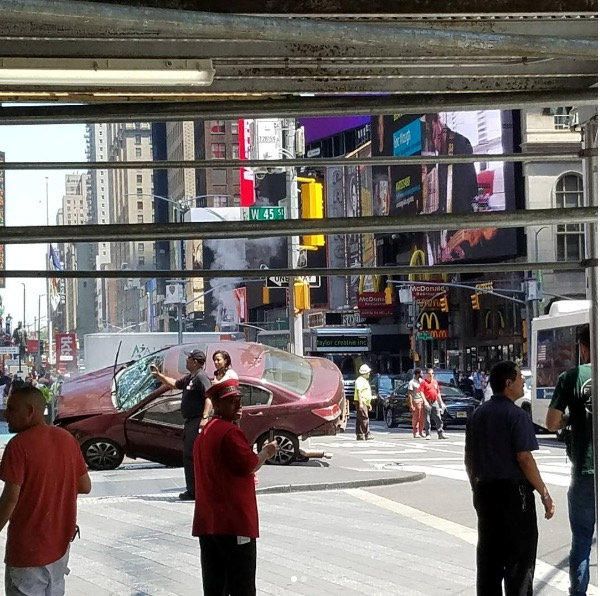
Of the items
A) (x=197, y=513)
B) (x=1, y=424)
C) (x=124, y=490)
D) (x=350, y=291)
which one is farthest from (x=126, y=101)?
(x=350, y=291)

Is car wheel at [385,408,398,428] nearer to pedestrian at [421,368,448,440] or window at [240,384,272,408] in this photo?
pedestrian at [421,368,448,440]

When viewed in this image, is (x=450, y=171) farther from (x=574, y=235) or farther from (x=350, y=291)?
(x=350, y=291)

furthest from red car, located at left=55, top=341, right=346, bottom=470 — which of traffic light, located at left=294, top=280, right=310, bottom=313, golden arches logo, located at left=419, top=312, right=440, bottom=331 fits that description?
golden arches logo, located at left=419, top=312, right=440, bottom=331

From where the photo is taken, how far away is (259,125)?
231 ft

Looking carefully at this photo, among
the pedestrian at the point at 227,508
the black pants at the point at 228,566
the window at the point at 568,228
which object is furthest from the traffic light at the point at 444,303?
the black pants at the point at 228,566

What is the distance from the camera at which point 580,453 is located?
793 centimetres

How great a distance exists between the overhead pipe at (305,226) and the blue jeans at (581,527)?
306cm

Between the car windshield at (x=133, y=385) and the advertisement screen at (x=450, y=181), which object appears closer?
the car windshield at (x=133, y=385)

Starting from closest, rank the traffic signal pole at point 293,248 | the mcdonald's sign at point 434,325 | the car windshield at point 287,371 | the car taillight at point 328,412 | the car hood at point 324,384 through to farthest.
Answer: the car taillight at point 328,412, the car hood at point 324,384, the car windshield at point 287,371, the traffic signal pole at point 293,248, the mcdonald's sign at point 434,325

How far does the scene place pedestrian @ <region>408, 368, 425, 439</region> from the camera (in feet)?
110

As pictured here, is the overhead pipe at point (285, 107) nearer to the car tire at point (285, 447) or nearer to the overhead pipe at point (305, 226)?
the overhead pipe at point (305, 226)

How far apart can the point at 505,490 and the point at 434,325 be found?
211 feet

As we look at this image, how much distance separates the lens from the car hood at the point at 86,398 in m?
21.2

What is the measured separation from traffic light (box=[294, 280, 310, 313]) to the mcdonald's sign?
126ft
